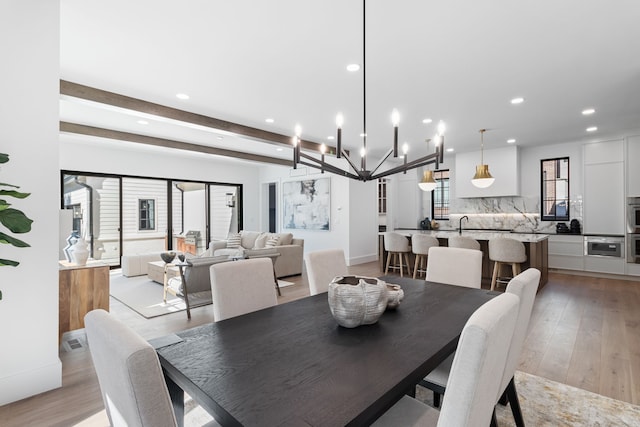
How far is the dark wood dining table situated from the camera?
94 cm

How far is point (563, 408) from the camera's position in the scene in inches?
81.2

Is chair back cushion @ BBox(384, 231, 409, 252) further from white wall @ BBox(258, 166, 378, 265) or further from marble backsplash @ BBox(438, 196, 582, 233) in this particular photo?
marble backsplash @ BBox(438, 196, 582, 233)

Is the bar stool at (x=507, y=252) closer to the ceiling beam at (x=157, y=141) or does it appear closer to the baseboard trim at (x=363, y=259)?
the baseboard trim at (x=363, y=259)

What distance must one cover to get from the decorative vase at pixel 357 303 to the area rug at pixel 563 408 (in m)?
1.06

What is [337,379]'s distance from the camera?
3.59 feet

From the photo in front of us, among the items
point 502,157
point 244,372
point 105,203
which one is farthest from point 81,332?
point 502,157

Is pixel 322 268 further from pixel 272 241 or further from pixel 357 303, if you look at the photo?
pixel 272 241

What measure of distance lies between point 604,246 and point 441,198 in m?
3.36

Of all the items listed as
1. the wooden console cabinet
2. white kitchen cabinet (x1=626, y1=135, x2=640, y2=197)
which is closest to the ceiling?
white kitchen cabinet (x1=626, y1=135, x2=640, y2=197)

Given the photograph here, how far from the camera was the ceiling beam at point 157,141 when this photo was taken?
5272mm

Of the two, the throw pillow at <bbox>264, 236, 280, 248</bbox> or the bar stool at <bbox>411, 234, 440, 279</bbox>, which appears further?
the throw pillow at <bbox>264, 236, 280, 248</bbox>

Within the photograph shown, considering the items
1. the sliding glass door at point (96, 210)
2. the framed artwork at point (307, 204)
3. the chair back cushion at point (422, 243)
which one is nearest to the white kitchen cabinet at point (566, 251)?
the chair back cushion at point (422, 243)

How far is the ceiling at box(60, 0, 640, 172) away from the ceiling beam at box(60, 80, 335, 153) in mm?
108

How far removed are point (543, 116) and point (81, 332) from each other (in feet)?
21.7
